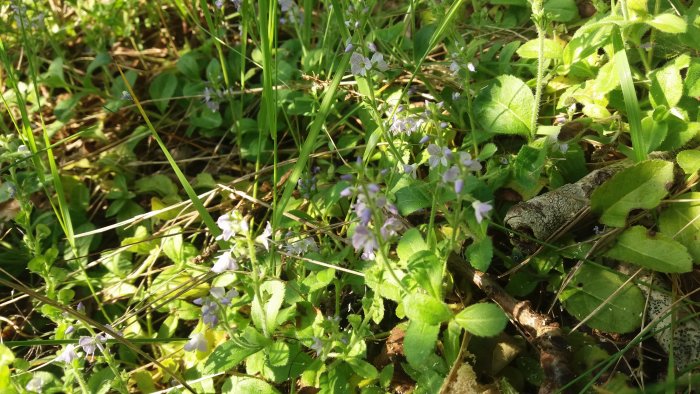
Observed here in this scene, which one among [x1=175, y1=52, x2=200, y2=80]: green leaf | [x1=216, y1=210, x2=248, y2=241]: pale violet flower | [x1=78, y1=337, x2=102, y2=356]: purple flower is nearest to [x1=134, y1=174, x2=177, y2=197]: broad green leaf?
[x1=175, y1=52, x2=200, y2=80]: green leaf

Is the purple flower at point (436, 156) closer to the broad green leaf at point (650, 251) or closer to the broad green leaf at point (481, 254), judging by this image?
the broad green leaf at point (481, 254)

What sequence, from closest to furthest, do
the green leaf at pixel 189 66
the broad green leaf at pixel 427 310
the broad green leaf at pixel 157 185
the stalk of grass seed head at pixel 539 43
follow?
the broad green leaf at pixel 427 310 < the stalk of grass seed head at pixel 539 43 < the broad green leaf at pixel 157 185 < the green leaf at pixel 189 66

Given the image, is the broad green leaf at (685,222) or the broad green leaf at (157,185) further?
the broad green leaf at (157,185)

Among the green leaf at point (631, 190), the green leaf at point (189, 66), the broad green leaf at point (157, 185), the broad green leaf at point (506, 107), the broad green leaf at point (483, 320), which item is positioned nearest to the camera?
the broad green leaf at point (483, 320)

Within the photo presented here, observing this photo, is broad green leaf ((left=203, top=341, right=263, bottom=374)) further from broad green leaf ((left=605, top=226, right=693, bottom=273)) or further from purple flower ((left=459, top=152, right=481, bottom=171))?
broad green leaf ((left=605, top=226, right=693, bottom=273))

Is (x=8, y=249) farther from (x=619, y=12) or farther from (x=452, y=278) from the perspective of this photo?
(x=619, y=12)

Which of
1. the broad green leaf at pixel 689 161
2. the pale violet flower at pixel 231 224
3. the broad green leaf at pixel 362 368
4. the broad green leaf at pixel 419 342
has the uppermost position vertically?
the pale violet flower at pixel 231 224

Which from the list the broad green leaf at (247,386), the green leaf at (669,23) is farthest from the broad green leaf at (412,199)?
the green leaf at (669,23)
